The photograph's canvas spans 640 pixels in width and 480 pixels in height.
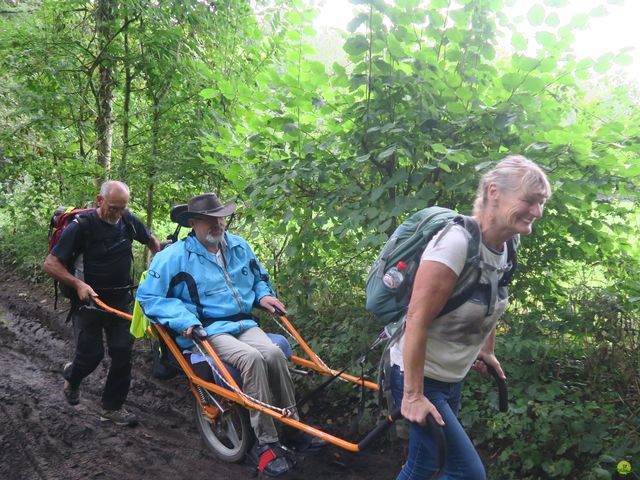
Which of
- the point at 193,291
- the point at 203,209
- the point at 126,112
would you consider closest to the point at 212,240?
the point at 203,209

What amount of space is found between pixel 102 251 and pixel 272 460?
2.55 m

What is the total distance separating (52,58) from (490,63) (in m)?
6.23

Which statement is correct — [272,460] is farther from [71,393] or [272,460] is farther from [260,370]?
[71,393]

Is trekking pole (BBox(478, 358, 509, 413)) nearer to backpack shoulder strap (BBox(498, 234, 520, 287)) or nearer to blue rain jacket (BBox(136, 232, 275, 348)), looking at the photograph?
backpack shoulder strap (BBox(498, 234, 520, 287))

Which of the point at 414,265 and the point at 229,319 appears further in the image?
the point at 229,319

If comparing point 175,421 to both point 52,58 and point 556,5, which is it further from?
point 52,58

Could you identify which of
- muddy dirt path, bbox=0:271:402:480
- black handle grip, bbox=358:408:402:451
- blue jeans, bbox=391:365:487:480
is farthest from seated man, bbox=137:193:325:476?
blue jeans, bbox=391:365:487:480

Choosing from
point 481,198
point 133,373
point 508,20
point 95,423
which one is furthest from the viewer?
point 133,373

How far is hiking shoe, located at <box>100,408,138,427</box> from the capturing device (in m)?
4.64

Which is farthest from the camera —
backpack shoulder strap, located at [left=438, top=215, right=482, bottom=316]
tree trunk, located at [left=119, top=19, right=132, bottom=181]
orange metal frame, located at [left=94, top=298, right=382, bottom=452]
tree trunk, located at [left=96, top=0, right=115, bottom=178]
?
tree trunk, located at [left=96, top=0, right=115, bottom=178]

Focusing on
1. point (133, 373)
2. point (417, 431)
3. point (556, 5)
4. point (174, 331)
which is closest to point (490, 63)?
point (556, 5)

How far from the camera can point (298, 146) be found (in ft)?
13.4

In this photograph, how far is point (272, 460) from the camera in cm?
344

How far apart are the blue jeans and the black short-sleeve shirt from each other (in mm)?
3280
